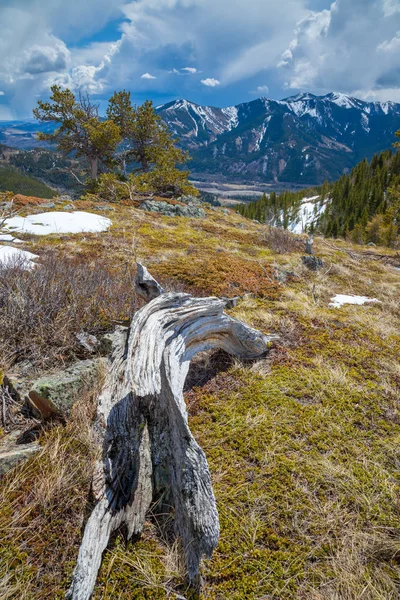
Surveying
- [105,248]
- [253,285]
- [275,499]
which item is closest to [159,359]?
[275,499]

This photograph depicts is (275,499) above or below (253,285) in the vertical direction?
below

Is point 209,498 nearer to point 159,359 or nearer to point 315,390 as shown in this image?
point 159,359

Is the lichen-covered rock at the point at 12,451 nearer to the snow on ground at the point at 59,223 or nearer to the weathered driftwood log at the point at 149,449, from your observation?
the weathered driftwood log at the point at 149,449

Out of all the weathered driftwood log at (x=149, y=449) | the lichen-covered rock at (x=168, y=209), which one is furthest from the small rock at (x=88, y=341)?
the lichen-covered rock at (x=168, y=209)

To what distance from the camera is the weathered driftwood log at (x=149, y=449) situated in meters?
2.01

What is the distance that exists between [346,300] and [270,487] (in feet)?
22.8

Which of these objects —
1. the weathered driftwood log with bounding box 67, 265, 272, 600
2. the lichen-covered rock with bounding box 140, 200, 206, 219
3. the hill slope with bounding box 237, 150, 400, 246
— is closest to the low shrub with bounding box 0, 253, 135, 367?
the weathered driftwood log with bounding box 67, 265, 272, 600

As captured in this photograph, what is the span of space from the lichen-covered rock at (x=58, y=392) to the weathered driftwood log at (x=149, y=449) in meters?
0.46

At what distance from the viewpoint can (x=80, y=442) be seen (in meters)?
2.68

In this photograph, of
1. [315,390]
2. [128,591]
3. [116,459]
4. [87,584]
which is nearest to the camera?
[87,584]

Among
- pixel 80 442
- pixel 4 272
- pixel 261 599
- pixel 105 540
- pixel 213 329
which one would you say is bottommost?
pixel 261 599

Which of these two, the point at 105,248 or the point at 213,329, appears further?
the point at 105,248

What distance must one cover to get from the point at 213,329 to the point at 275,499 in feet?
7.65

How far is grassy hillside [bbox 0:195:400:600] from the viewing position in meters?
1.94
